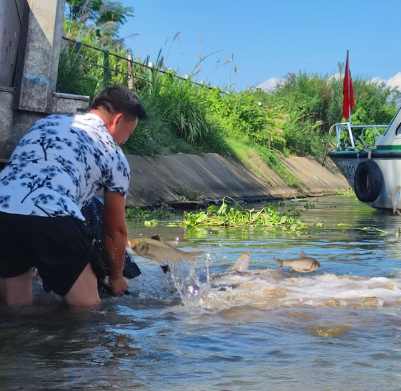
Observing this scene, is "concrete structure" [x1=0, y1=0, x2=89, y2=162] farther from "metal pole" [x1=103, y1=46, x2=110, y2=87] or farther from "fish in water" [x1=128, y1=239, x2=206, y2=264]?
"metal pole" [x1=103, y1=46, x2=110, y2=87]

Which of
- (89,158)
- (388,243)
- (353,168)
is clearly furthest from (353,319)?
(353,168)

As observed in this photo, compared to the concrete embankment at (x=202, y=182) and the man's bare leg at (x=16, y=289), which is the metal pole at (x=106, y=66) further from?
the man's bare leg at (x=16, y=289)

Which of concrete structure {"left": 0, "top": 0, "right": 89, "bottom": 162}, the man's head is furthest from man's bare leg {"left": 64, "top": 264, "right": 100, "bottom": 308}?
concrete structure {"left": 0, "top": 0, "right": 89, "bottom": 162}

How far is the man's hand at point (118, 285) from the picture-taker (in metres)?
4.61

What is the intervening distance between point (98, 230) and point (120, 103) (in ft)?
2.91

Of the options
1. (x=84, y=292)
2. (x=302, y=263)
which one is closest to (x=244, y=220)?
(x=302, y=263)

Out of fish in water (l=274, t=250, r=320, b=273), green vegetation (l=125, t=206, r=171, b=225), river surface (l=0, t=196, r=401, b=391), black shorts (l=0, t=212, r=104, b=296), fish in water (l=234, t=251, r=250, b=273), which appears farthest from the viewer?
green vegetation (l=125, t=206, r=171, b=225)

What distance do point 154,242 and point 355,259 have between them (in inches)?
102

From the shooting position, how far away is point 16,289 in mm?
4234

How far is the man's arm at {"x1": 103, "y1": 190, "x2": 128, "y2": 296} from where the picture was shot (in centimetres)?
430

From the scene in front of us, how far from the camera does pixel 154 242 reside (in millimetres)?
4691

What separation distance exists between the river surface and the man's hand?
0.26 ft

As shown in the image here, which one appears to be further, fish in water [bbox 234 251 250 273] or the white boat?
the white boat

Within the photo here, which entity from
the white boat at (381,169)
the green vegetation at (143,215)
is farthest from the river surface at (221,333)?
the white boat at (381,169)
